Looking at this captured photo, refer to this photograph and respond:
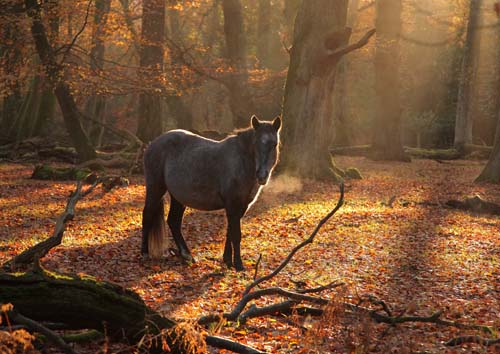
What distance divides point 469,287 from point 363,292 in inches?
67.0

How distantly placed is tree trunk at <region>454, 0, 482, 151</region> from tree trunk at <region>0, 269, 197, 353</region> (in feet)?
98.8

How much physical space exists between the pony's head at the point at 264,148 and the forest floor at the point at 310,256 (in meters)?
1.44

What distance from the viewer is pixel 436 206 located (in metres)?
16.0

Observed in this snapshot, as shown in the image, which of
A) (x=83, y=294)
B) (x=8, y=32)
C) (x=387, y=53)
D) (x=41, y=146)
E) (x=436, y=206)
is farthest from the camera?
(x=387, y=53)

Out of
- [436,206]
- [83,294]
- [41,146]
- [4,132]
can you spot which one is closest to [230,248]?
[83,294]

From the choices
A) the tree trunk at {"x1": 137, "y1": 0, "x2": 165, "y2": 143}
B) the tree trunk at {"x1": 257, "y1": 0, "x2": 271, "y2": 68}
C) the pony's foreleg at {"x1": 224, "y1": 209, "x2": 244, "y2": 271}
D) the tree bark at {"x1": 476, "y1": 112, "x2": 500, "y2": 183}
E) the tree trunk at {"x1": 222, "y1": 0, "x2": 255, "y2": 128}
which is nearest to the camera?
the pony's foreleg at {"x1": 224, "y1": 209, "x2": 244, "y2": 271}

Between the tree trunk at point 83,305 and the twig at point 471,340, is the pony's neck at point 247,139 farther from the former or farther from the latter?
the tree trunk at point 83,305

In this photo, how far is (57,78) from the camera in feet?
59.8

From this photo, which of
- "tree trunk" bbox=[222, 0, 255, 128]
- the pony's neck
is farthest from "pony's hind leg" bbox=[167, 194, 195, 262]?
"tree trunk" bbox=[222, 0, 255, 128]

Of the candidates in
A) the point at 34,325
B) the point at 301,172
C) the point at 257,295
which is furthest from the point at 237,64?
the point at 34,325

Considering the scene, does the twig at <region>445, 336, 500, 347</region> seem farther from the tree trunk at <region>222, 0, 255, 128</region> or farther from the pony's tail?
the tree trunk at <region>222, 0, 255, 128</region>

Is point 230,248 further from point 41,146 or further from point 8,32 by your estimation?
point 41,146

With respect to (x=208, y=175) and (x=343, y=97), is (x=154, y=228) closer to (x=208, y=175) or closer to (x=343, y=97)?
(x=208, y=175)

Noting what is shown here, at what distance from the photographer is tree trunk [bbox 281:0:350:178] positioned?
18.5 m
